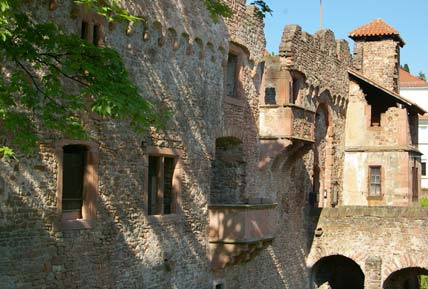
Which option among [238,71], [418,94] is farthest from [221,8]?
[418,94]

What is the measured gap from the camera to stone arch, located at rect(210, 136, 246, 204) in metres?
22.0

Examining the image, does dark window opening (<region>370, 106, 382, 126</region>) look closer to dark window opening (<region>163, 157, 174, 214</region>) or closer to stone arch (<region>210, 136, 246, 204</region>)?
stone arch (<region>210, 136, 246, 204</region>)

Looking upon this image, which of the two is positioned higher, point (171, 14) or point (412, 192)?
point (171, 14)

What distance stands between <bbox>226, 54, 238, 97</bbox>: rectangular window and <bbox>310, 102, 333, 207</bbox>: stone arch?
7.79 meters

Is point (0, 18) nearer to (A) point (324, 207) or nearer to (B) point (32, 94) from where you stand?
(B) point (32, 94)

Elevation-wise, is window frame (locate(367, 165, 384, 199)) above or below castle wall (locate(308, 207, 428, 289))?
above

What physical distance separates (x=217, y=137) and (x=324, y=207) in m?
9.33

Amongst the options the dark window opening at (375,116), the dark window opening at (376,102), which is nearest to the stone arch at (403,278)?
the dark window opening at (376,102)

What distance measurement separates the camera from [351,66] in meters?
32.0

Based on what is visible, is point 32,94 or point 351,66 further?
point 351,66

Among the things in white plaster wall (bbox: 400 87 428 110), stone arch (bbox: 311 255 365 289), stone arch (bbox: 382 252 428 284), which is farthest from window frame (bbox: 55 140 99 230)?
white plaster wall (bbox: 400 87 428 110)

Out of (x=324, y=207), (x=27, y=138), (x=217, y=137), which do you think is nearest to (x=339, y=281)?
(x=324, y=207)

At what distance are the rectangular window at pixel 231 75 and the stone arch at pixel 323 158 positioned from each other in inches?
307

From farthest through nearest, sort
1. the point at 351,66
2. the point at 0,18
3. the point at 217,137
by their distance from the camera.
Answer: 1. the point at 351,66
2. the point at 217,137
3. the point at 0,18
